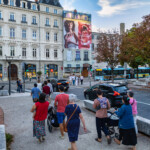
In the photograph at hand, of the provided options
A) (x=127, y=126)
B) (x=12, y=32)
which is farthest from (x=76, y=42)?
(x=127, y=126)

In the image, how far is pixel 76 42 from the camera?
1690 inches

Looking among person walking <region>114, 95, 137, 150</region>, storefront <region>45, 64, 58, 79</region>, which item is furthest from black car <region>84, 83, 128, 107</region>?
storefront <region>45, 64, 58, 79</region>

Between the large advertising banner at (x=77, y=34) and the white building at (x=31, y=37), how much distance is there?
2.18 meters

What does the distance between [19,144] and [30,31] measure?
3741cm

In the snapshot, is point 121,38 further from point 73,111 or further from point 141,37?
point 73,111

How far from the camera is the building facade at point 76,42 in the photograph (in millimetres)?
41681

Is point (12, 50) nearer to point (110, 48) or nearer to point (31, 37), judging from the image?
point (31, 37)

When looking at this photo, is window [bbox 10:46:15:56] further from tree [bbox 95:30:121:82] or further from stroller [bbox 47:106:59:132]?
stroller [bbox 47:106:59:132]

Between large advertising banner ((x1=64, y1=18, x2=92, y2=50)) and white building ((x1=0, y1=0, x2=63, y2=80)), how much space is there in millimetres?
2183

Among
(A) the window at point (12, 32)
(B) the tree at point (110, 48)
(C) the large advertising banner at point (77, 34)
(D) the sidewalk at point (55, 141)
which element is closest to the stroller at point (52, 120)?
(D) the sidewalk at point (55, 141)

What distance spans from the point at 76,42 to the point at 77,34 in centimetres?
214

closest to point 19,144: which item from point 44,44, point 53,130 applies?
point 53,130

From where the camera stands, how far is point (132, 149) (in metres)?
4.60

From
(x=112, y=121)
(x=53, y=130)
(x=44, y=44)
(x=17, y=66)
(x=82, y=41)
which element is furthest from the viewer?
(x=82, y=41)
